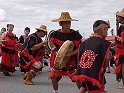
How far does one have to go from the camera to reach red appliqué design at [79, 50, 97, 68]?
5625 mm

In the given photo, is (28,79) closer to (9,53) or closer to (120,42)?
(9,53)

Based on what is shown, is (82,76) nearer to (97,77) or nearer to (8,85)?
(97,77)

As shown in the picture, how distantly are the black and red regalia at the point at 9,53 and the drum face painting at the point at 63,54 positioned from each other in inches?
206

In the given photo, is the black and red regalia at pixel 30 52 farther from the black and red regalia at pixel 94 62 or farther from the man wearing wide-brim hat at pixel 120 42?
the black and red regalia at pixel 94 62

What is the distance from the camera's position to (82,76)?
566 cm

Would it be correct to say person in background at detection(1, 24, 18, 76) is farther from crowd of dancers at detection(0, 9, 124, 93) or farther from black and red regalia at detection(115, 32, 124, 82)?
black and red regalia at detection(115, 32, 124, 82)

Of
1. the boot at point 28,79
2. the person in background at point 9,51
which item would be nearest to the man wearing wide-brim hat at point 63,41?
the boot at point 28,79

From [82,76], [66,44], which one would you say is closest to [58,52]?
[66,44]

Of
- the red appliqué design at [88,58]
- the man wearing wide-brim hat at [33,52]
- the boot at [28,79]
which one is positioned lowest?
the boot at [28,79]

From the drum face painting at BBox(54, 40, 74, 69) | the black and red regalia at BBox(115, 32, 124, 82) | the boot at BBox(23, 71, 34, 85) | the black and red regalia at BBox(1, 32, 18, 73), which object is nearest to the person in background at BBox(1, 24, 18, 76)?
the black and red regalia at BBox(1, 32, 18, 73)

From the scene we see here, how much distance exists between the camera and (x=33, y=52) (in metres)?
10.2

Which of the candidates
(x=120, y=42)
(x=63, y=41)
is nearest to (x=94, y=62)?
(x=63, y=41)

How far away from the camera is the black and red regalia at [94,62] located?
561 cm

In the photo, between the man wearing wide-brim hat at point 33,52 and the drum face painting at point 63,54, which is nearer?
the drum face painting at point 63,54
